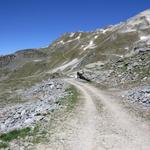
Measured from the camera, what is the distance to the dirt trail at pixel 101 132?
68.1ft

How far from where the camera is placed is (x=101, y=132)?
23797 millimetres

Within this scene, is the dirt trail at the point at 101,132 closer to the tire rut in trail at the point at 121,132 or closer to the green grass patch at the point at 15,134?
the tire rut in trail at the point at 121,132

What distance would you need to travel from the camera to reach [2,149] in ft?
68.7

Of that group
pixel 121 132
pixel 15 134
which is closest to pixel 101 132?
pixel 121 132

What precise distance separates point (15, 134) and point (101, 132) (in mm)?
6338

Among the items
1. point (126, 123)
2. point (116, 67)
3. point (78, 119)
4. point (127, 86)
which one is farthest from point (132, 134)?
point (116, 67)

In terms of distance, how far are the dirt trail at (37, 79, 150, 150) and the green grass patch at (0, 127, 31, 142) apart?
2.30m

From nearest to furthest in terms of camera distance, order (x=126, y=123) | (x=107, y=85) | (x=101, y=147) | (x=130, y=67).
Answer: (x=101, y=147) < (x=126, y=123) < (x=107, y=85) < (x=130, y=67)

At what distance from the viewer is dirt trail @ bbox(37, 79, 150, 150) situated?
20750mm

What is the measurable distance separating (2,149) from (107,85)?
40.4 metres

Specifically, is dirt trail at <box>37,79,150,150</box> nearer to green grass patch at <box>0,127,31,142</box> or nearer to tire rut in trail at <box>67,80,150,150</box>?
tire rut in trail at <box>67,80,150,150</box>

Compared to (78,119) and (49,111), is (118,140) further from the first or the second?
(49,111)

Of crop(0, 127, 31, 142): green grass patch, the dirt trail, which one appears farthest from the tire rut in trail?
crop(0, 127, 31, 142): green grass patch

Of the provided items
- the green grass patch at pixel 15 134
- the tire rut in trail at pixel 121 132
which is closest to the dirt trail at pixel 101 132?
the tire rut in trail at pixel 121 132
